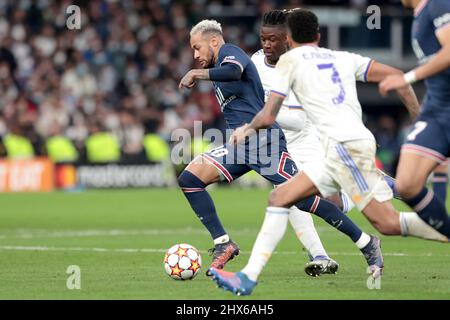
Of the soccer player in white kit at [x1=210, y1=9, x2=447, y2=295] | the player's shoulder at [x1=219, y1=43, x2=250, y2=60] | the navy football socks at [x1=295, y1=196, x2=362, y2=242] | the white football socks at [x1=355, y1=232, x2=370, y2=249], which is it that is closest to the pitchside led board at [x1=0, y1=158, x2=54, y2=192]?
the player's shoulder at [x1=219, y1=43, x2=250, y2=60]

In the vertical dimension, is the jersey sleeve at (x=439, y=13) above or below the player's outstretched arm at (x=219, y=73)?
above

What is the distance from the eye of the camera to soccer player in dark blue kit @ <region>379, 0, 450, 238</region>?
801 centimetres

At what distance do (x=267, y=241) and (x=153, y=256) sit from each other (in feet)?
12.5

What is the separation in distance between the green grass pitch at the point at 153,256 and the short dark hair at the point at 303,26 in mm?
1998

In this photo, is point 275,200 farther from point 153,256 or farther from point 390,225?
point 153,256

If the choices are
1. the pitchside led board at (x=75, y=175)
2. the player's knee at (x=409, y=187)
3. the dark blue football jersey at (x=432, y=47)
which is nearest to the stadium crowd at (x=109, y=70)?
the pitchside led board at (x=75, y=175)

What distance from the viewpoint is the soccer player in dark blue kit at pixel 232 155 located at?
985 centimetres

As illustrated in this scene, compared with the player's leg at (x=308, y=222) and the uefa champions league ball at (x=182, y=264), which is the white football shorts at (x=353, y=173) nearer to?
the player's leg at (x=308, y=222)

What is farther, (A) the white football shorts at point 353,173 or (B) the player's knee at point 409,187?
(A) the white football shorts at point 353,173

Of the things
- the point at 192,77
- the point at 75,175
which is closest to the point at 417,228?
the point at 192,77

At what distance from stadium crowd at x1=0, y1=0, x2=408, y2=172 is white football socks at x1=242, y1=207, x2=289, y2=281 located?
18.8m

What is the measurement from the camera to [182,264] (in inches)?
372

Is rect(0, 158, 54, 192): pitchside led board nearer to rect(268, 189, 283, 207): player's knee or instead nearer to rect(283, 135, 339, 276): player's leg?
rect(283, 135, 339, 276): player's leg

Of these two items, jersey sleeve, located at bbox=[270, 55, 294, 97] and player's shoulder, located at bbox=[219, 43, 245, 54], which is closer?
jersey sleeve, located at bbox=[270, 55, 294, 97]
